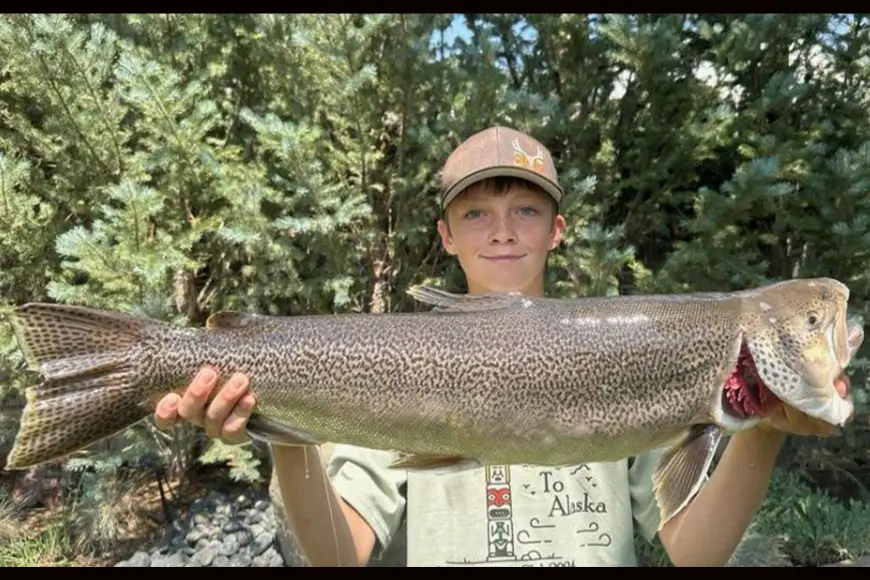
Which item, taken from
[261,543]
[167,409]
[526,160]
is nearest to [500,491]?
[167,409]

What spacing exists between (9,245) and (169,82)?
1.75 meters

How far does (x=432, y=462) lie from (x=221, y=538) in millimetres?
3994

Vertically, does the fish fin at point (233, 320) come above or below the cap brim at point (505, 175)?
below

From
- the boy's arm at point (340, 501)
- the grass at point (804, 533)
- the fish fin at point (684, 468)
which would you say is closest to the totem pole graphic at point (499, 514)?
the boy's arm at point (340, 501)

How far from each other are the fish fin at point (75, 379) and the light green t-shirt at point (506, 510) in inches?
35.0

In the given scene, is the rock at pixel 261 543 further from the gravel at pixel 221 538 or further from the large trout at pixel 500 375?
the large trout at pixel 500 375

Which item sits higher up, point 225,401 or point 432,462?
point 225,401

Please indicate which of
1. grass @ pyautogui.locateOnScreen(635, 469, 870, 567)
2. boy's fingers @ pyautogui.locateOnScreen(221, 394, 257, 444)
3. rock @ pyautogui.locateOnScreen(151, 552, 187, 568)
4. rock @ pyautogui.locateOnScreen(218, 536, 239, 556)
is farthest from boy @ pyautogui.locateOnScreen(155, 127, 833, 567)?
rock @ pyautogui.locateOnScreen(151, 552, 187, 568)

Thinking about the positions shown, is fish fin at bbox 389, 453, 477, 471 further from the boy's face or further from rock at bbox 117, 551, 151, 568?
rock at bbox 117, 551, 151, 568

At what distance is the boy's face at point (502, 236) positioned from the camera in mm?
3162

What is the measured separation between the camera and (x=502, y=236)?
317cm

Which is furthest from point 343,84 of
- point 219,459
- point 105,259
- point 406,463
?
point 406,463

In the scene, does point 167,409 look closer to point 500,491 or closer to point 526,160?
point 500,491

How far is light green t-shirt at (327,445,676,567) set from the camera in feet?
9.14
